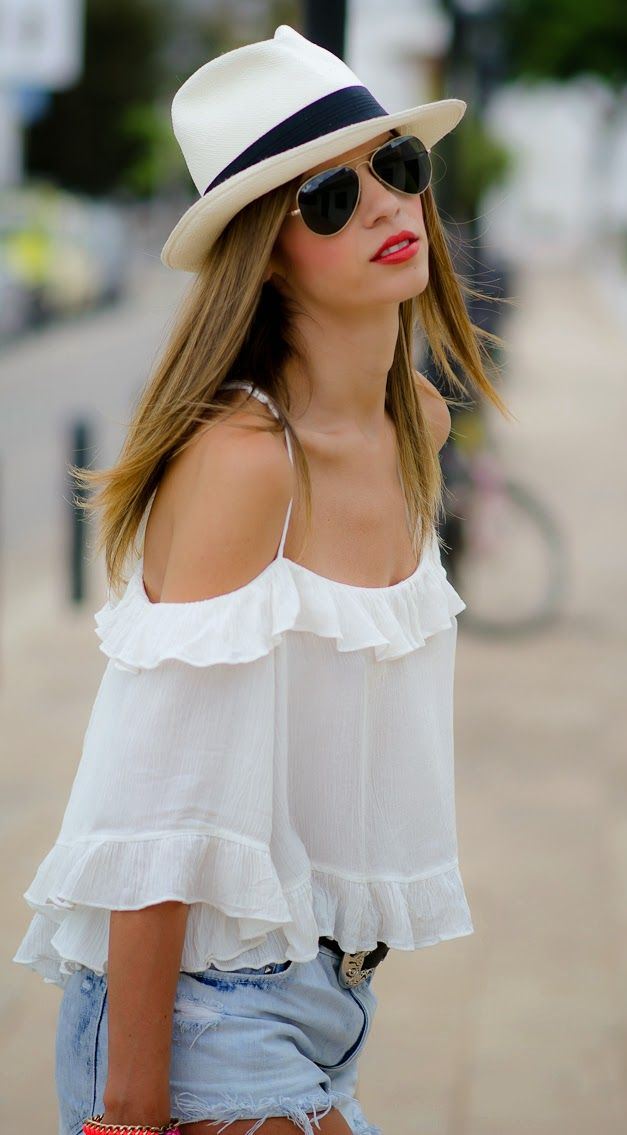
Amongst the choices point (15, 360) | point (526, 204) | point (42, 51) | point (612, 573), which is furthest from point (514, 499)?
point (526, 204)

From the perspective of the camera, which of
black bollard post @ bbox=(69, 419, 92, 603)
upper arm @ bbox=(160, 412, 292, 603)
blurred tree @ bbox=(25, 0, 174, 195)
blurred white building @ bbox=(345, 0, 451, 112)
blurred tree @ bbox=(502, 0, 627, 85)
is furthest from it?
blurred tree @ bbox=(25, 0, 174, 195)

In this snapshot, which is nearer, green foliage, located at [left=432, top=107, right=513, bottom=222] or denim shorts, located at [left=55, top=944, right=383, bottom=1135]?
denim shorts, located at [left=55, top=944, right=383, bottom=1135]

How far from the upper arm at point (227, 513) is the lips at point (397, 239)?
260 mm

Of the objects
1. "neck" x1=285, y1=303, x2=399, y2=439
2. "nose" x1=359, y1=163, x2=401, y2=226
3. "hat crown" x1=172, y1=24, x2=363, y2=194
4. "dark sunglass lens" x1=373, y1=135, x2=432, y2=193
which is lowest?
"neck" x1=285, y1=303, x2=399, y2=439

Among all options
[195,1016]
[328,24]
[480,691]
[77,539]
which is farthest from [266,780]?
[77,539]

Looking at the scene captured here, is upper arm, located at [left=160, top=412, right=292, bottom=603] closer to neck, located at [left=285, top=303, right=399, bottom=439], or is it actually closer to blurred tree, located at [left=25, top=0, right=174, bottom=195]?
neck, located at [left=285, top=303, right=399, bottom=439]

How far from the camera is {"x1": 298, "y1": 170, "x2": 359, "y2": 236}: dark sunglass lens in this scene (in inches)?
61.2

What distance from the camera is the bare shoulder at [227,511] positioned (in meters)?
1.44

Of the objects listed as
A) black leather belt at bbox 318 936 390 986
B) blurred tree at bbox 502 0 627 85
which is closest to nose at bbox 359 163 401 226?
black leather belt at bbox 318 936 390 986

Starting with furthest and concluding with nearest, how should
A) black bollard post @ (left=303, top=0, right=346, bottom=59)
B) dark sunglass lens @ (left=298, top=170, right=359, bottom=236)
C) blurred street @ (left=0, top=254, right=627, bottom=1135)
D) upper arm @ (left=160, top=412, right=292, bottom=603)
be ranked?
black bollard post @ (left=303, top=0, right=346, bottom=59) < blurred street @ (left=0, top=254, right=627, bottom=1135) < dark sunglass lens @ (left=298, top=170, right=359, bottom=236) < upper arm @ (left=160, top=412, right=292, bottom=603)

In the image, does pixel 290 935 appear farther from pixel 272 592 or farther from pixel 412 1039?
pixel 412 1039

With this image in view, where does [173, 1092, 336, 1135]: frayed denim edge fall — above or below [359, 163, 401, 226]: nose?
below

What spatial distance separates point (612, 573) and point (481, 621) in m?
1.63

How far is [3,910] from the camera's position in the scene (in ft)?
13.2
